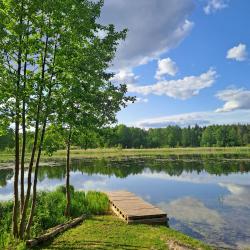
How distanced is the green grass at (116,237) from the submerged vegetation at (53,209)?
150 cm

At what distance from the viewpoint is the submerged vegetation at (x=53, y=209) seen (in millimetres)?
15078

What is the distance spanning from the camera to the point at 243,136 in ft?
443

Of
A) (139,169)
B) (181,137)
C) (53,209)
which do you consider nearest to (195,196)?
(53,209)

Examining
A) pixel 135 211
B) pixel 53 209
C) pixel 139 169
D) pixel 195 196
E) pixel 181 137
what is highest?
pixel 181 137

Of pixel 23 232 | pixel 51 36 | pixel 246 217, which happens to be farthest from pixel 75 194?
pixel 51 36

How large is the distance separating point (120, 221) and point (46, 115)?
25.1 feet

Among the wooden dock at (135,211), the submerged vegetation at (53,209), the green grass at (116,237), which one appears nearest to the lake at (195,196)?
the wooden dock at (135,211)

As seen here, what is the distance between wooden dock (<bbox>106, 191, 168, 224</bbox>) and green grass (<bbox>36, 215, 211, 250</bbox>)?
75 cm

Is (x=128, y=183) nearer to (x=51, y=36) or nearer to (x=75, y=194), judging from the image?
(x=75, y=194)

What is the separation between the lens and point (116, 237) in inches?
555

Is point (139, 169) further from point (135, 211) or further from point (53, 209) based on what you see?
point (53, 209)

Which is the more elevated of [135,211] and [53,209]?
[53,209]

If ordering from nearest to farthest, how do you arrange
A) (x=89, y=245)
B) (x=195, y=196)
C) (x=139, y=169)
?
(x=89, y=245) → (x=195, y=196) → (x=139, y=169)

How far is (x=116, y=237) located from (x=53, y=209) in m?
5.55
